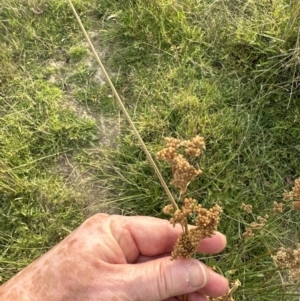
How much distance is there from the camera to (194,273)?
1471mm

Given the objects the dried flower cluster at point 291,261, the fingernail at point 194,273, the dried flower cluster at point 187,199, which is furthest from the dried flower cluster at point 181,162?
the dried flower cluster at point 291,261

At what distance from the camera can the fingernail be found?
1471 mm

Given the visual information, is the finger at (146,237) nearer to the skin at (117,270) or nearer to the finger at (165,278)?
the skin at (117,270)

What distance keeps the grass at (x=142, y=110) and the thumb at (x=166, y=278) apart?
85 cm

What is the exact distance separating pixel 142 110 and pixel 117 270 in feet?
4.50

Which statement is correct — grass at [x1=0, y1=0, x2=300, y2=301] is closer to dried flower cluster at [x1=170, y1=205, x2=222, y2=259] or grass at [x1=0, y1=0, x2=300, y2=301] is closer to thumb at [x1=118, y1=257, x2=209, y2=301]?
thumb at [x1=118, y1=257, x2=209, y2=301]

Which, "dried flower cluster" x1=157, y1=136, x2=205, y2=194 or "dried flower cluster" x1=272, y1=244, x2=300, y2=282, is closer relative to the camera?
"dried flower cluster" x1=157, y1=136, x2=205, y2=194

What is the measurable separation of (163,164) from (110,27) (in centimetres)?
109

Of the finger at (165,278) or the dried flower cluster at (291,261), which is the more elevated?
the dried flower cluster at (291,261)

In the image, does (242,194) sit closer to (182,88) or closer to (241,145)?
(241,145)

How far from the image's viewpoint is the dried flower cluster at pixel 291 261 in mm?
1425

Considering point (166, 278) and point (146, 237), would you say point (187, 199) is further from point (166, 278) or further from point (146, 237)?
point (146, 237)

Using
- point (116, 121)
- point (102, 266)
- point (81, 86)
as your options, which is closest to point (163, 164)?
point (116, 121)

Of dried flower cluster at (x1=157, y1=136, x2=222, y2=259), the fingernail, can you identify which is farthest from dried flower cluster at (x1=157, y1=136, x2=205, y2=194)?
the fingernail
